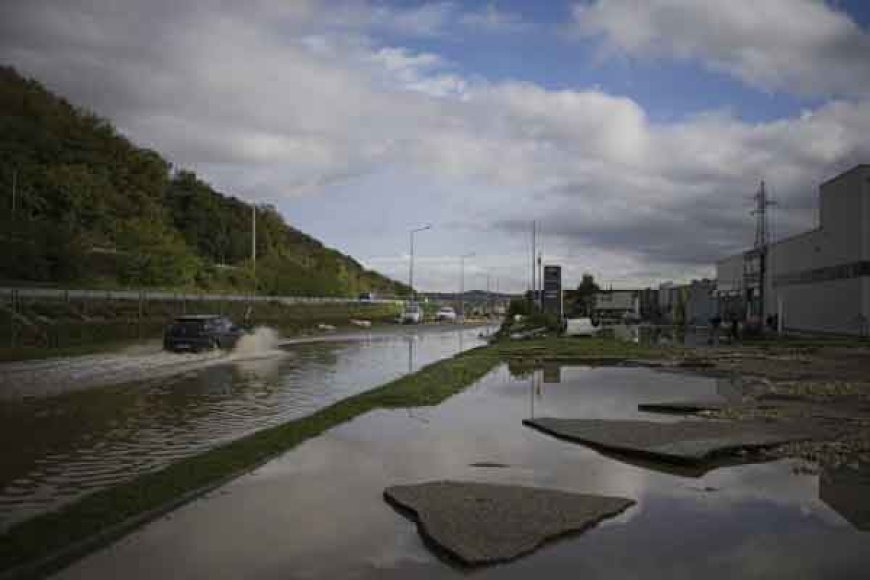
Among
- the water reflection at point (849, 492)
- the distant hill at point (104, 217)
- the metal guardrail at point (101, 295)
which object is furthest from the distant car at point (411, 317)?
the water reflection at point (849, 492)

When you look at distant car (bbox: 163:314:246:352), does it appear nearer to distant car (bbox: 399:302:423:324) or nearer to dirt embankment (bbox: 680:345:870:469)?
dirt embankment (bbox: 680:345:870:469)

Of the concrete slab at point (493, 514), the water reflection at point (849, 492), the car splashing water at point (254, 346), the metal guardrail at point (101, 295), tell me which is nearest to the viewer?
the concrete slab at point (493, 514)

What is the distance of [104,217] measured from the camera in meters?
64.8

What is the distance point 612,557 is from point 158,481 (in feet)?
17.0

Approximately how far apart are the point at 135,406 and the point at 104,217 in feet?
179

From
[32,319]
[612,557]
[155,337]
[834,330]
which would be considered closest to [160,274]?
[155,337]

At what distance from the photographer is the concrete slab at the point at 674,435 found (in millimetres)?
10523

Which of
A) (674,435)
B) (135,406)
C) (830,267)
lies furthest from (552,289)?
(674,435)

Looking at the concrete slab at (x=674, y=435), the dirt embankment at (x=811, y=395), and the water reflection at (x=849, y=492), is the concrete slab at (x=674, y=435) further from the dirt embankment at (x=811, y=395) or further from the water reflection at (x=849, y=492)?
the water reflection at (x=849, y=492)

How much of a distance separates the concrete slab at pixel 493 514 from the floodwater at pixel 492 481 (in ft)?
0.54

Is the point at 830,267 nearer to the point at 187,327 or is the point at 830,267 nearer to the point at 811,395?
the point at 811,395

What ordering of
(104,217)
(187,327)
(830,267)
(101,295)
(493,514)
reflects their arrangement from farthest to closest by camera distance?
(104,217)
(830,267)
(101,295)
(187,327)
(493,514)

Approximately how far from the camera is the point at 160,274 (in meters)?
59.0

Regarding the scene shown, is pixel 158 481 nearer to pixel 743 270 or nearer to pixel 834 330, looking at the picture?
pixel 834 330
